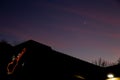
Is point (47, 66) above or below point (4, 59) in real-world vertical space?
above

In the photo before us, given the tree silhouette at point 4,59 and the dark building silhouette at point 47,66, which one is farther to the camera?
the tree silhouette at point 4,59

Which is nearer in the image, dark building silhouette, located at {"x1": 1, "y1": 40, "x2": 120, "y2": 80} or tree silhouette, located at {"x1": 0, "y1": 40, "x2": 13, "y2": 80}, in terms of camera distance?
dark building silhouette, located at {"x1": 1, "y1": 40, "x2": 120, "y2": 80}

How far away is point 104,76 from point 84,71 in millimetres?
1364

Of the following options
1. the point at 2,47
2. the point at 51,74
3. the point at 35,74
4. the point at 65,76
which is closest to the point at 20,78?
the point at 35,74

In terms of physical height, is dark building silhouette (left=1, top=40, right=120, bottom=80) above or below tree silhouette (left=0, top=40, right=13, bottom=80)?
above

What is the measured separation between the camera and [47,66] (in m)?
12.9

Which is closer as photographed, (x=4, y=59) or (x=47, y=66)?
(x=47, y=66)

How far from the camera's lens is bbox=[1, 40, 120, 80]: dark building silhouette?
12.4 metres

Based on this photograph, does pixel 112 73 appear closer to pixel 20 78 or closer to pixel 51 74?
pixel 51 74

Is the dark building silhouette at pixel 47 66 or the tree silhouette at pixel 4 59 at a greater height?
the dark building silhouette at pixel 47 66

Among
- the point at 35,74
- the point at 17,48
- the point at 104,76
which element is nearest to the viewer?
the point at 35,74

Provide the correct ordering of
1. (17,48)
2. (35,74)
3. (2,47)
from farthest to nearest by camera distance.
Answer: (2,47), (17,48), (35,74)

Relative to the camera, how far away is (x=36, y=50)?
41.3 ft

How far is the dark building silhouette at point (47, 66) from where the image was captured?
12422 mm
